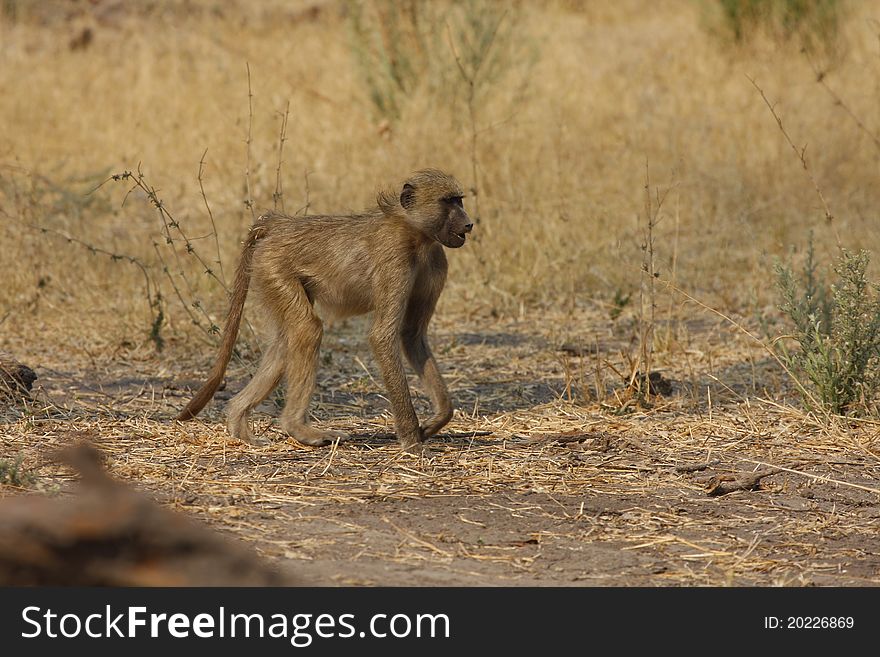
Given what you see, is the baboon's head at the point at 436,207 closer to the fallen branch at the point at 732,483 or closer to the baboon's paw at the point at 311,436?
the baboon's paw at the point at 311,436

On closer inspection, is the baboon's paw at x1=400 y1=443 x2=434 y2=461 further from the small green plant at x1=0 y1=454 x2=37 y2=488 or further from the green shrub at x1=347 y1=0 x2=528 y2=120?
the green shrub at x1=347 y1=0 x2=528 y2=120

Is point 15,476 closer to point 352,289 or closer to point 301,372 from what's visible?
point 301,372

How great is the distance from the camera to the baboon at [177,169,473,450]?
567 cm

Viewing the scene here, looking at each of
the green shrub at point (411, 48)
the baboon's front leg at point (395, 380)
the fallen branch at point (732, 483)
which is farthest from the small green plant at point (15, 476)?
the green shrub at point (411, 48)

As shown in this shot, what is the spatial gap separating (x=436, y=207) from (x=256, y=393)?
1.25m

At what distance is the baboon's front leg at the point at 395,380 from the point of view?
5.62 meters

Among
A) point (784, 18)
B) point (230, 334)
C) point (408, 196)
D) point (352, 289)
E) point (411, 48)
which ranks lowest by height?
point (230, 334)

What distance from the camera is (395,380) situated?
18.5 ft

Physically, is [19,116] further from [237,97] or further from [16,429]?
[16,429]

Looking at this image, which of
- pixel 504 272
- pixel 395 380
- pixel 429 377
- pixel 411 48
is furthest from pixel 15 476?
pixel 411 48

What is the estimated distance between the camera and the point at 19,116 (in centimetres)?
1388

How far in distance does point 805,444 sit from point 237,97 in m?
9.99

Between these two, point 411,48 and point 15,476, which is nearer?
point 15,476

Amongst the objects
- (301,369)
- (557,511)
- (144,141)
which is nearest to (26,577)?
(557,511)
